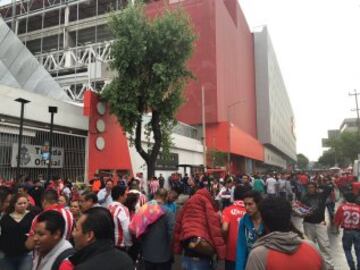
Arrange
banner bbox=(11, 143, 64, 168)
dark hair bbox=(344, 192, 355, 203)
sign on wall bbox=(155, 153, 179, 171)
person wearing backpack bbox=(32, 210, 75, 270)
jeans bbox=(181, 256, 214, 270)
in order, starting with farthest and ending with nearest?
sign on wall bbox=(155, 153, 179, 171) → banner bbox=(11, 143, 64, 168) → dark hair bbox=(344, 192, 355, 203) → jeans bbox=(181, 256, 214, 270) → person wearing backpack bbox=(32, 210, 75, 270)

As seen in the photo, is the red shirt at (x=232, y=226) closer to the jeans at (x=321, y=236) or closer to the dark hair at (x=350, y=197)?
the dark hair at (x=350, y=197)

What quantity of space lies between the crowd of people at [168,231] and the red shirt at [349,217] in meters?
0.02

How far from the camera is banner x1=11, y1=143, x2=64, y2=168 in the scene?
15.4 meters

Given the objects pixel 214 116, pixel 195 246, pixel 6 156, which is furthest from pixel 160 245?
pixel 214 116

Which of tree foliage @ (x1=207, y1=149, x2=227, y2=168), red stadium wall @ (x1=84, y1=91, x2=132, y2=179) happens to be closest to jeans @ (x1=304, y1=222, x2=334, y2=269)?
red stadium wall @ (x1=84, y1=91, x2=132, y2=179)

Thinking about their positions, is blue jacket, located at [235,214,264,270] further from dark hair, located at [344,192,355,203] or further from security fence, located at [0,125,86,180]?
security fence, located at [0,125,86,180]

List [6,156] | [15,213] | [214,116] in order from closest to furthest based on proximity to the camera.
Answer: [15,213] < [6,156] < [214,116]

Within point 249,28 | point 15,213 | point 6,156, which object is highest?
point 249,28

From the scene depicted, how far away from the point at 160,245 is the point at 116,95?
13.2 meters

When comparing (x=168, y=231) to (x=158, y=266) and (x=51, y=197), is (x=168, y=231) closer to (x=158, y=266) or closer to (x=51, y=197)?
(x=158, y=266)

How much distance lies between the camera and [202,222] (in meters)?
4.42

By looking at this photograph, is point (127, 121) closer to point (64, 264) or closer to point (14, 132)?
point (14, 132)

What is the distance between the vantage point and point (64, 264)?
260 centimetres

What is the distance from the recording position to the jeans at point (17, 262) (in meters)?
4.59
